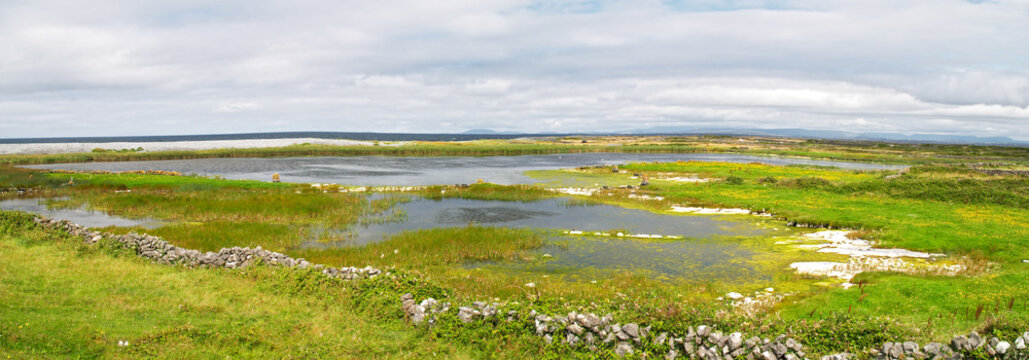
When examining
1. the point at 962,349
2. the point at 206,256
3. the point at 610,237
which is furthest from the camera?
the point at 610,237

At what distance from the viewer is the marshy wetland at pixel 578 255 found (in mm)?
11461

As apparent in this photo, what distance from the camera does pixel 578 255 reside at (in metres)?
22.7

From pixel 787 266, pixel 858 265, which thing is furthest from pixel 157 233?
pixel 858 265

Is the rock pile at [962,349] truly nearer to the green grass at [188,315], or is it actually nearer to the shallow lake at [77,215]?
the green grass at [188,315]

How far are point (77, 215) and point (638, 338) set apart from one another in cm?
3518

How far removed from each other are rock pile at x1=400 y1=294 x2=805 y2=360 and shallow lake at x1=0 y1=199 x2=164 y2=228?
2532cm

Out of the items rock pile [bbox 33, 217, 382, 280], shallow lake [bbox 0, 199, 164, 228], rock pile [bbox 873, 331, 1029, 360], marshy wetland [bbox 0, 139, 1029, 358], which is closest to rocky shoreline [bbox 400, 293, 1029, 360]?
rock pile [bbox 873, 331, 1029, 360]

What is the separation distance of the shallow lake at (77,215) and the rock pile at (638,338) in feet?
83.1

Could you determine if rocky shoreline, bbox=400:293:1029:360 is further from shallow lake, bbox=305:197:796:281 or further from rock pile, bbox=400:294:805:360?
shallow lake, bbox=305:197:796:281

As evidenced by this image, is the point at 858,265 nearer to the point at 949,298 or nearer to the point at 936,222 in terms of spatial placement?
the point at 949,298

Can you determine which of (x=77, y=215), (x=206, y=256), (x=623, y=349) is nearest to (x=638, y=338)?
(x=623, y=349)

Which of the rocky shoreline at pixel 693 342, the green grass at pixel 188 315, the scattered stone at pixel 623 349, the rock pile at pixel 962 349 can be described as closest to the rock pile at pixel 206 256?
the green grass at pixel 188 315

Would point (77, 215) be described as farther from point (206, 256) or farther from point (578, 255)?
point (578, 255)

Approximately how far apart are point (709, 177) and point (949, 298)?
46821 mm
